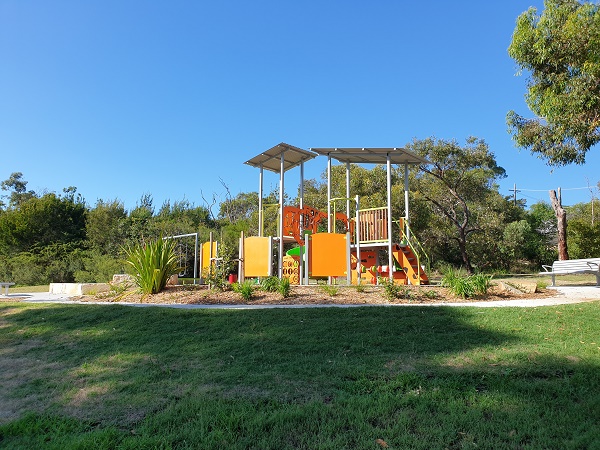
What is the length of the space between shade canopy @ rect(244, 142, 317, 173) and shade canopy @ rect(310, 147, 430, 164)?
77cm

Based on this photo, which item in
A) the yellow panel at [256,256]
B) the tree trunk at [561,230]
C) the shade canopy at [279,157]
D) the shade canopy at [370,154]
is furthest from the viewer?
the tree trunk at [561,230]

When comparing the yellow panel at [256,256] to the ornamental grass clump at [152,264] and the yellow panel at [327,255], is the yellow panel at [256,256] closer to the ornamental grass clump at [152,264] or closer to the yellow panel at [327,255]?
the yellow panel at [327,255]

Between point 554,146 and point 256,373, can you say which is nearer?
point 256,373

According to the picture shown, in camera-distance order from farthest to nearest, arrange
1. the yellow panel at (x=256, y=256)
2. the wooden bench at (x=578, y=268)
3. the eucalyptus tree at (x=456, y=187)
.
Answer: the eucalyptus tree at (x=456, y=187), the wooden bench at (x=578, y=268), the yellow panel at (x=256, y=256)

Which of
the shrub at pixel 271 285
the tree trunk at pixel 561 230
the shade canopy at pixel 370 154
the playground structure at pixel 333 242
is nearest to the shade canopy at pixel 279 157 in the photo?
the playground structure at pixel 333 242

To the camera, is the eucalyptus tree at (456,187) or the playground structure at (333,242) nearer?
the playground structure at (333,242)

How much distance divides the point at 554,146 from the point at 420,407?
11932 millimetres

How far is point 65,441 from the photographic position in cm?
340

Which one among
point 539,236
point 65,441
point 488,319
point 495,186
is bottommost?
point 65,441

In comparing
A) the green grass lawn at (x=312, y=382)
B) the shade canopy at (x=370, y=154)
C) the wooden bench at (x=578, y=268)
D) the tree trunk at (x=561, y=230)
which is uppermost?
the shade canopy at (x=370, y=154)

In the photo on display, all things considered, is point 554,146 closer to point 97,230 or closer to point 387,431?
point 387,431

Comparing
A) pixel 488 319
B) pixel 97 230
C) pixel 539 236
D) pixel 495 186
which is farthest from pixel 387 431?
pixel 495 186

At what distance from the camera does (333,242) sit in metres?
12.0

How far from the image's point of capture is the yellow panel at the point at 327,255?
1197cm
